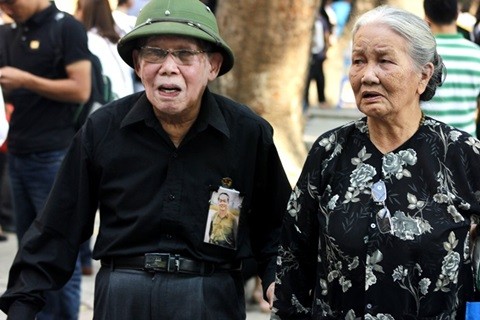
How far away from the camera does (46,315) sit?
6.80 meters

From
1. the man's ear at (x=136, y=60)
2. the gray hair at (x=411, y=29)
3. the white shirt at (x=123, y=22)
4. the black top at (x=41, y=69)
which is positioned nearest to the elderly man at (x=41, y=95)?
the black top at (x=41, y=69)

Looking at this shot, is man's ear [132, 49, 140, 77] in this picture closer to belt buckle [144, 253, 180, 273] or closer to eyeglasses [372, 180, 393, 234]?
belt buckle [144, 253, 180, 273]

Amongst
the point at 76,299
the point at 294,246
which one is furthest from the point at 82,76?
the point at 294,246

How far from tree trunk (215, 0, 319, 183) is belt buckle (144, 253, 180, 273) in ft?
17.3

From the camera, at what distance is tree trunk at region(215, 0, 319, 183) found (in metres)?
9.76

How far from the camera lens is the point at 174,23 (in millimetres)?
4402

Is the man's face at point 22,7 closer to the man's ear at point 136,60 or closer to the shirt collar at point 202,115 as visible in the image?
the man's ear at point 136,60

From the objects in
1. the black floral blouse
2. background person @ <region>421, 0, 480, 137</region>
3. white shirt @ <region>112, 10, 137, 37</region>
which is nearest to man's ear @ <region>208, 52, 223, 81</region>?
the black floral blouse

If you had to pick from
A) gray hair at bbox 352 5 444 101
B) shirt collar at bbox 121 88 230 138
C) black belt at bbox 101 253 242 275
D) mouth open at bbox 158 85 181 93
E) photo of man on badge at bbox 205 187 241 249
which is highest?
gray hair at bbox 352 5 444 101

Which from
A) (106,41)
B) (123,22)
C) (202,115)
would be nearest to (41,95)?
(106,41)

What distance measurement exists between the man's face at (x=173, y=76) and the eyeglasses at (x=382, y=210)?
82 cm

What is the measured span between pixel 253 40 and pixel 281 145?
2.93 feet

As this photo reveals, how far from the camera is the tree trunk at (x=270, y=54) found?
976 centimetres

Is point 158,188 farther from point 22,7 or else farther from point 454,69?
point 22,7
